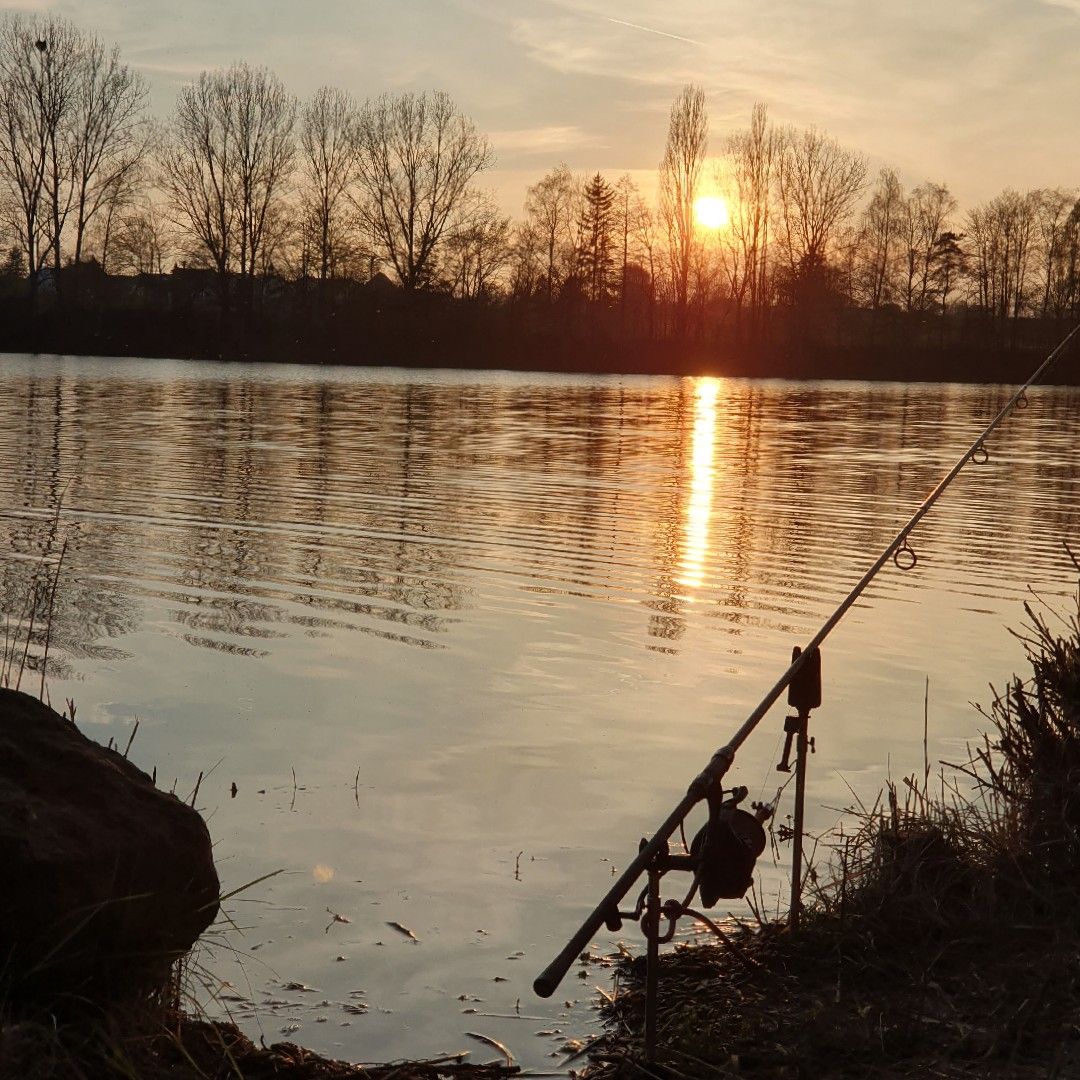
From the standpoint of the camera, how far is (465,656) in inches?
365

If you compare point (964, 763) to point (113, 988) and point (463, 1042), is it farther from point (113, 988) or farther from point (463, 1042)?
point (113, 988)

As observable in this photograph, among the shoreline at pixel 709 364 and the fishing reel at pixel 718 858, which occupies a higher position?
the shoreline at pixel 709 364

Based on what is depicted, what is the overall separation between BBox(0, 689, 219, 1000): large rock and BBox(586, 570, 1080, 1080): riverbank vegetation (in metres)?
1.23

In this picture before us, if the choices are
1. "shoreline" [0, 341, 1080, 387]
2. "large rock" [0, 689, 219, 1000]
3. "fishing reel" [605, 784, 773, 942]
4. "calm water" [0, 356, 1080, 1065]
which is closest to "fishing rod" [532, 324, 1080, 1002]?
"fishing reel" [605, 784, 773, 942]

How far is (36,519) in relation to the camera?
562 inches

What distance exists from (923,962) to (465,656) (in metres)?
5.29

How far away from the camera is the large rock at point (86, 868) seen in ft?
11.1

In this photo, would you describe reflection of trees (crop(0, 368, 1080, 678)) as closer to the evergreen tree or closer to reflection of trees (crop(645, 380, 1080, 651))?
reflection of trees (crop(645, 380, 1080, 651))

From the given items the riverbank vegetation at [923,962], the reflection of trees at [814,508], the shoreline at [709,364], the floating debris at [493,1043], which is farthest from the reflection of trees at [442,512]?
the shoreline at [709,364]

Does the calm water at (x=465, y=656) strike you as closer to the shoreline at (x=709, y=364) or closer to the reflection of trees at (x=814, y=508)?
the reflection of trees at (x=814, y=508)

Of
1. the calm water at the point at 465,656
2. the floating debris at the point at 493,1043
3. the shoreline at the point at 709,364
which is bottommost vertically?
the floating debris at the point at 493,1043

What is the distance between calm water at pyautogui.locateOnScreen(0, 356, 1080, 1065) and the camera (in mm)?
5094

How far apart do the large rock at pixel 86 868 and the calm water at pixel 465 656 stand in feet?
2.56

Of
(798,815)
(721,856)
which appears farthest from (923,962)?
(721,856)
